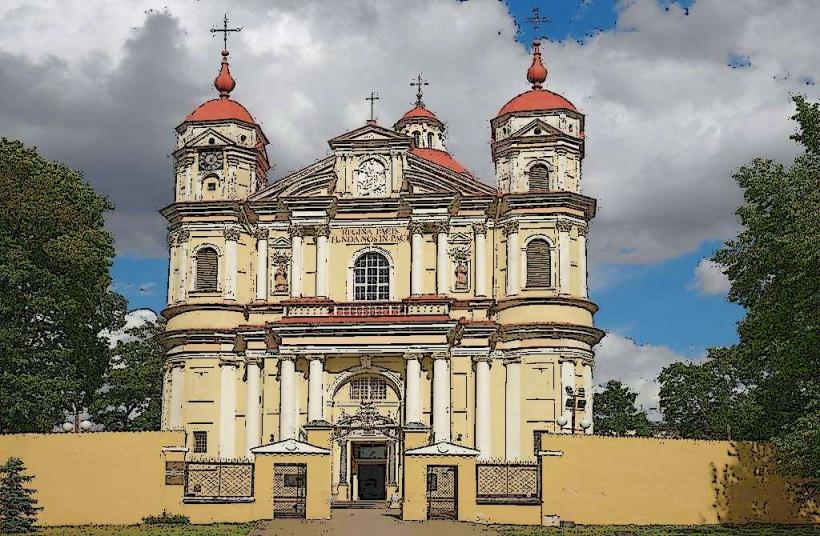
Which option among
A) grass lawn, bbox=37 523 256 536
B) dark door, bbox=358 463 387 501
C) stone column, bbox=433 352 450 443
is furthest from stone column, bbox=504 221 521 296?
grass lawn, bbox=37 523 256 536

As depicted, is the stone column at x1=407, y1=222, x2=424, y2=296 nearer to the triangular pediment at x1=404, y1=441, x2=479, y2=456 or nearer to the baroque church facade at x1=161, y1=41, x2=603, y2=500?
the baroque church facade at x1=161, y1=41, x2=603, y2=500

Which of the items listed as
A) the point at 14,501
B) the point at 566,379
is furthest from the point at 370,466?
the point at 14,501

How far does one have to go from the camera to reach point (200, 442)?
43.2 meters

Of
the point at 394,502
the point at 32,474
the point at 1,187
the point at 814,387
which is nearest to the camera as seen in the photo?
the point at 814,387

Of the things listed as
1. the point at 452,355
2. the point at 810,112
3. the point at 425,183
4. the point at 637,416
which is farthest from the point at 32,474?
the point at 637,416

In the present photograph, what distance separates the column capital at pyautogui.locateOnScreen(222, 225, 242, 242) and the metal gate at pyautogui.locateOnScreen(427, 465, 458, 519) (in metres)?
17.4

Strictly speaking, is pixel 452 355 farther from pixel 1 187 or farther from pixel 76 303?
pixel 1 187

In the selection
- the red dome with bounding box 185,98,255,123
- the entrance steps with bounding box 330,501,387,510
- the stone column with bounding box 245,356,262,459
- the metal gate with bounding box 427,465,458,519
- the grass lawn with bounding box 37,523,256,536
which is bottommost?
the grass lawn with bounding box 37,523,256,536

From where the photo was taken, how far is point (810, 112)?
1192 inches

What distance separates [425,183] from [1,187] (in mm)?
15846

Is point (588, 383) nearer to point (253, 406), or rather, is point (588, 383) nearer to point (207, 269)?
point (253, 406)

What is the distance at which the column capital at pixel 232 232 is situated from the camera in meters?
45.3

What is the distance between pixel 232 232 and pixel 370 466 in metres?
11.0

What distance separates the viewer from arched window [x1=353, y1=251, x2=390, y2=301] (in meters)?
44.3
